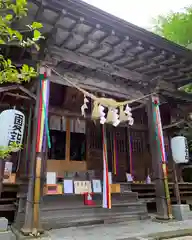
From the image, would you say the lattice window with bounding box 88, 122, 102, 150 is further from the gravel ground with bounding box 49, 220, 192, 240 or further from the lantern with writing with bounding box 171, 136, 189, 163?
the gravel ground with bounding box 49, 220, 192, 240

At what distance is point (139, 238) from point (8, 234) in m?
2.63

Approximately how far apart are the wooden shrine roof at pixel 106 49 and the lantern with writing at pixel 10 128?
1740mm

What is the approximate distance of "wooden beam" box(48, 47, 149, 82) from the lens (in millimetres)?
5781

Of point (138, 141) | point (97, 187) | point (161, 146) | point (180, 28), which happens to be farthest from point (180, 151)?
point (180, 28)

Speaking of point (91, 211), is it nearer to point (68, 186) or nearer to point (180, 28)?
point (68, 186)

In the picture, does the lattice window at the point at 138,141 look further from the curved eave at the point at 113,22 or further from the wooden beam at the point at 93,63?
the curved eave at the point at 113,22

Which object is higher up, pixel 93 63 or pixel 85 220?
pixel 93 63

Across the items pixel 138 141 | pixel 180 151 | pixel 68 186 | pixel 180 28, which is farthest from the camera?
pixel 180 28

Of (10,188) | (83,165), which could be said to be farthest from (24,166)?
(83,165)

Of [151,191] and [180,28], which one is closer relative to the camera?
[151,191]

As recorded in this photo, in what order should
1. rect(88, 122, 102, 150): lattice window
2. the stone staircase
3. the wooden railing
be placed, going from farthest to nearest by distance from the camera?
rect(88, 122, 102, 150): lattice window, the wooden railing, the stone staircase

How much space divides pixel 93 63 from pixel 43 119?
98.3 inches

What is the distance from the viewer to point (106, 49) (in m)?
6.21

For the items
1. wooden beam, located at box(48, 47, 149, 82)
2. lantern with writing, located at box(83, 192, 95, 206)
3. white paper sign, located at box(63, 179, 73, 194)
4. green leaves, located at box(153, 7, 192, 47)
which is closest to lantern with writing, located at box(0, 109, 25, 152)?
wooden beam, located at box(48, 47, 149, 82)
